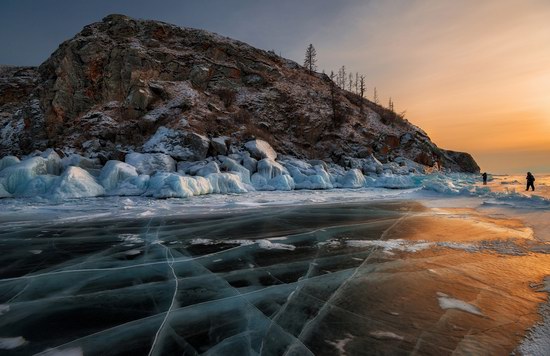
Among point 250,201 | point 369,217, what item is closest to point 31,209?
point 250,201

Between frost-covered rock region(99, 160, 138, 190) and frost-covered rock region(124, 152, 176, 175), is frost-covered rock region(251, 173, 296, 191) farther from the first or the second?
frost-covered rock region(99, 160, 138, 190)

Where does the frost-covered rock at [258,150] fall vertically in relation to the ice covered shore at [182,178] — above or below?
above

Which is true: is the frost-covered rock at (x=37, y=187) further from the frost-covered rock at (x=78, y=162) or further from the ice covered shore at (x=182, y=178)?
the frost-covered rock at (x=78, y=162)

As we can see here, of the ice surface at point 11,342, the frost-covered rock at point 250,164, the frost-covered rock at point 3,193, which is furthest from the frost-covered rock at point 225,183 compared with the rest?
the ice surface at point 11,342

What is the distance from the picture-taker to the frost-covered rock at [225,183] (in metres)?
16.5

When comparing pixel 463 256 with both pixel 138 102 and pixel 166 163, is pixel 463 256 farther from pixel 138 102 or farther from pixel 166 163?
pixel 138 102

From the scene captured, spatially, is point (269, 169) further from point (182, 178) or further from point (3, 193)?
point (3, 193)

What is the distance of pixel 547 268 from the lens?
4152 mm

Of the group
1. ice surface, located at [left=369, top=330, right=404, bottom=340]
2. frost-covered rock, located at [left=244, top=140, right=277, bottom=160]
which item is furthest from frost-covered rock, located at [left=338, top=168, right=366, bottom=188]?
ice surface, located at [left=369, top=330, right=404, bottom=340]

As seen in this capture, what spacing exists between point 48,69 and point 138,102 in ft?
36.9

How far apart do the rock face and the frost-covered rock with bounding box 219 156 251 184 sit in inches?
95.3

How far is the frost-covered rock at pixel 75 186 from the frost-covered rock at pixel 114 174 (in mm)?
568

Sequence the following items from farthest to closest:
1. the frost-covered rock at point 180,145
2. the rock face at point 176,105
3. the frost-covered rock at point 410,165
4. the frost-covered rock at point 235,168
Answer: the frost-covered rock at point 410,165 < the rock face at point 176,105 < the frost-covered rock at point 180,145 < the frost-covered rock at point 235,168

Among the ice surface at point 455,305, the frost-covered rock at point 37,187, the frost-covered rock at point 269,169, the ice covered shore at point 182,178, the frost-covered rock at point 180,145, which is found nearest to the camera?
the ice surface at point 455,305
